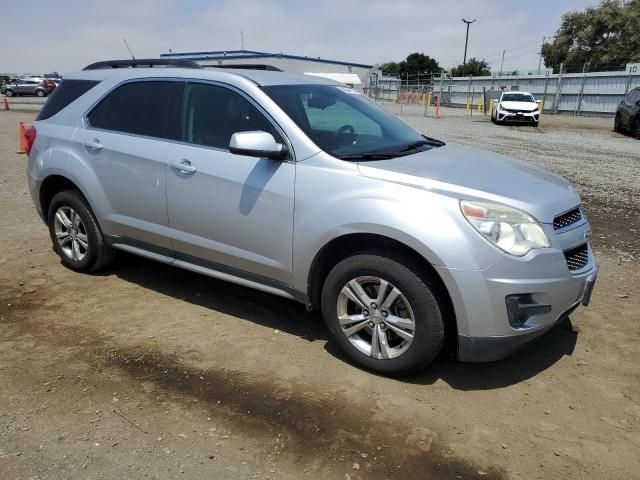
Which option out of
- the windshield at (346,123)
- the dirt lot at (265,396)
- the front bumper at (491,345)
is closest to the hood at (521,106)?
the dirt lot at (265,396)

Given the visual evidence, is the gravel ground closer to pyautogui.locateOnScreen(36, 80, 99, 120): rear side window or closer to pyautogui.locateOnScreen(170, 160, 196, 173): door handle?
pyautogui.locateOnScreen(170, 160, 196, 173): door handle

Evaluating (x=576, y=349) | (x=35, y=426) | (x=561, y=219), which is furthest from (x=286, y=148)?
(x=576, y=349)

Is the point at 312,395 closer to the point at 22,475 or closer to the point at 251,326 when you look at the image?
the point at 251,326

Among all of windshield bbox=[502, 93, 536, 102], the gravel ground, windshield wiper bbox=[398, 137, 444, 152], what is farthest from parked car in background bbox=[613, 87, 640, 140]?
windshield wiper bbox=[398, 137, 444, 152]

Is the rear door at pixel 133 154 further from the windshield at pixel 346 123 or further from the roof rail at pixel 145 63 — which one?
the windshield at pixel 346 123

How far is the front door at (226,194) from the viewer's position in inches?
136

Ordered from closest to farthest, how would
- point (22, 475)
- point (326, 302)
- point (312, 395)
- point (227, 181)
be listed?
point (22, 475) → point (312, 395) → point (326, 302) → point (227, 181)

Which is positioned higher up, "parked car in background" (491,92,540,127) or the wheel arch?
the wheel arch

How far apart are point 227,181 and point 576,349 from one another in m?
2.64

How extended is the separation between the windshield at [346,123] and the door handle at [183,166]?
75 centimetres

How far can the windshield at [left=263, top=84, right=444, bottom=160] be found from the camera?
3555mm

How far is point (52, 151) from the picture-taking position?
467 cm

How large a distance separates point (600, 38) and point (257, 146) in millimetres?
61573

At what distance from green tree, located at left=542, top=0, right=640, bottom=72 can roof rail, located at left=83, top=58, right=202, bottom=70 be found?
56.2 meters
